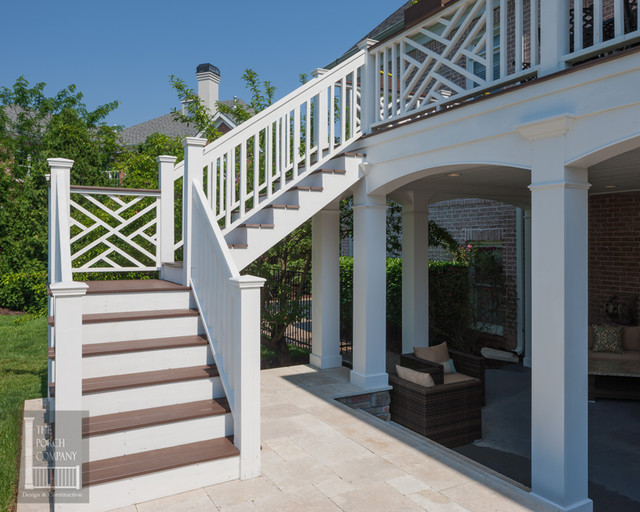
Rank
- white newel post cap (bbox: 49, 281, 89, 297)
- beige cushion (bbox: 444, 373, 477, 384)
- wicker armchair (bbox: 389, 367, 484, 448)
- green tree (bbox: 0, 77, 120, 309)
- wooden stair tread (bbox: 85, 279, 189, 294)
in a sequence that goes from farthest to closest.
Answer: green tree (bbox: 0, 77, 120, 309), beige cushion (bbox: 444, 373, 477, 384), wicker armchair (bbox: 389, 367, 484, 448), wooden stair tread (bbox: 85, 279, 189, 294), white newel post cap (bbox: 49, 281, 89, 297)

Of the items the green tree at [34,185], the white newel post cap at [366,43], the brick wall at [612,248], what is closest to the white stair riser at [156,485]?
the white newel post cap at [366,43]

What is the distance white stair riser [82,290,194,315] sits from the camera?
423 centimetres

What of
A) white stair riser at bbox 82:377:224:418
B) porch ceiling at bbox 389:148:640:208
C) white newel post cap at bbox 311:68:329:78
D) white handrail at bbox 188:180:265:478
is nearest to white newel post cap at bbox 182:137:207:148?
white handrail at bbox 188:180:265:478

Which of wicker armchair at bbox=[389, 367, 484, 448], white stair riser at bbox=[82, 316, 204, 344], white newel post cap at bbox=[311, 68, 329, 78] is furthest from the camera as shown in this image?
white newel post cap at bbox=[311, 68, 329, 78]

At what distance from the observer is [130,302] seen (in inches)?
169

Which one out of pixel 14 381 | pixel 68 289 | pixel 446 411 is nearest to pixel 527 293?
pixel 446 411

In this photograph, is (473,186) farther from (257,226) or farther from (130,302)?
(130,302)

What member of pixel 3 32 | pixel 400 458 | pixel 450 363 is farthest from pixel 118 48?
pixel 400 458

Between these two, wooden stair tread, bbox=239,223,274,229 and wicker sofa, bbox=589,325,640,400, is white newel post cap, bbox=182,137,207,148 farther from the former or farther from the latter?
wicker sofa, bbox=589,325,640,400

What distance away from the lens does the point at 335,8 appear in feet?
51.3

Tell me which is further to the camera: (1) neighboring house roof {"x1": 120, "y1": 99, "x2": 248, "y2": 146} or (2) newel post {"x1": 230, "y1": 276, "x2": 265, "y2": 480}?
(1) neighboring house roof {"x1": 120, "y1": 99, "x2": 248, "y2": 146}

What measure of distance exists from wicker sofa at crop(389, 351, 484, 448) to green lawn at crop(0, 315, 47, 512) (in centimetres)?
363

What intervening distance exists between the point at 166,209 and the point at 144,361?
2.10 metres

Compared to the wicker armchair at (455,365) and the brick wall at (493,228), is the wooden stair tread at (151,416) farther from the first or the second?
the brick wall at (493,228)
